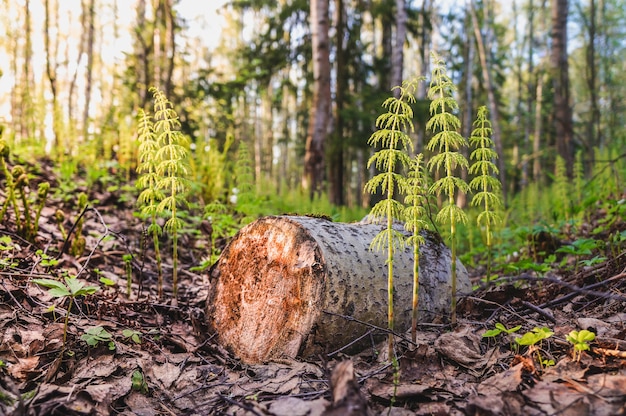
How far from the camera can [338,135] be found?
29.3ft

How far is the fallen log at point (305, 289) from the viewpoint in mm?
2283

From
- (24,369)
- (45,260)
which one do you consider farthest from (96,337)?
(45,260)

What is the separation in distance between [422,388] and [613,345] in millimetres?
881

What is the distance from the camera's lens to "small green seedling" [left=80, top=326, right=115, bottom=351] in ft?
6.97

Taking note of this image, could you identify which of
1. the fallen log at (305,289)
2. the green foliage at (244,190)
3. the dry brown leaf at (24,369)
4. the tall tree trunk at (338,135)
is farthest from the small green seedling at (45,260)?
the tall tree trunk at (338,135)

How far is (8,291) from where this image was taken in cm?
235

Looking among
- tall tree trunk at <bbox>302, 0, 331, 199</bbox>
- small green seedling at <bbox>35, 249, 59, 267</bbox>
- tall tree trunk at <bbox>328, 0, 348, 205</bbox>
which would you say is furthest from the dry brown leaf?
tall tree trunk at <bbox>328, 0, 348, 205</bbox>

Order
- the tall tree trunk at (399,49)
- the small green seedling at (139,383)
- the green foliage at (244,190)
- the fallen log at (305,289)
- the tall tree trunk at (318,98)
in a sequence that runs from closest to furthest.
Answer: the small green seedling at (139,383) < the fallen log at (305,289) < the green foliage at (244,190) < the tall tree trunk at (318,98) < the tall tree trunk at (399,49)

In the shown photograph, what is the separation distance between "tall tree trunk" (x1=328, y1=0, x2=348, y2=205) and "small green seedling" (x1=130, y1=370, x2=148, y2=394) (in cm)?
734

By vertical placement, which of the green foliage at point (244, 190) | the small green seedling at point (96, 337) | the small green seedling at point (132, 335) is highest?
the green foliage at point (244, 190)

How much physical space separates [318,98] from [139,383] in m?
6.29

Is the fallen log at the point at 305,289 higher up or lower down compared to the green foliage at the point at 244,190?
lower down

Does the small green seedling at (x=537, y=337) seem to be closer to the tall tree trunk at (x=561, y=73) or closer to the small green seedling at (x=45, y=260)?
the small green seedling at (x=45, y=260)

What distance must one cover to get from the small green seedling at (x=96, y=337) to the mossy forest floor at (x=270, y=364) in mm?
17
